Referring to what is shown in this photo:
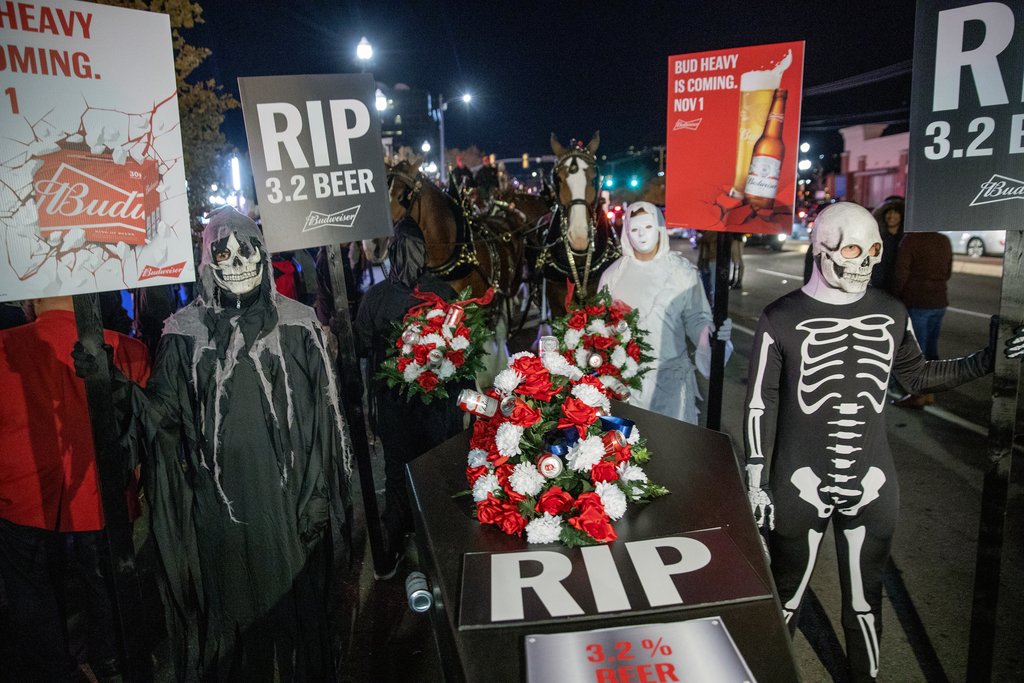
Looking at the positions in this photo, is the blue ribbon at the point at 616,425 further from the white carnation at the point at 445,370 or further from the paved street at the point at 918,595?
the paved street at the point at 918,595

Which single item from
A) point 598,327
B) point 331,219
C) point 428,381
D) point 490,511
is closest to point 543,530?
point 490,511

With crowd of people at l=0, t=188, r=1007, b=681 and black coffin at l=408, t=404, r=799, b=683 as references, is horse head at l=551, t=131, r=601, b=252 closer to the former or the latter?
crowd of people at l=0, t=188, r=1007, b=681

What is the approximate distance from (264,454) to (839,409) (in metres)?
2.78

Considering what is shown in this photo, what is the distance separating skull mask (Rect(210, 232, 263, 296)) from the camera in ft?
10.5

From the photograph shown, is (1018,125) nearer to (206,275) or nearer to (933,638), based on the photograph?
(933,638)

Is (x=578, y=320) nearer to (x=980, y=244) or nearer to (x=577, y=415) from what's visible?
(x=577, y=415)

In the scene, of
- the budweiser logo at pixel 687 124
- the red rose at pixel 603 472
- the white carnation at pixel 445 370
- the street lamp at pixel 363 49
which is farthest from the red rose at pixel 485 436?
the street lamp at pixel 363 49

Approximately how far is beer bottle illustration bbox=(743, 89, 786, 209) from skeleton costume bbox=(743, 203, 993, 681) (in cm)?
102

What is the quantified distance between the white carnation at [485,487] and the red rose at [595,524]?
0.32m

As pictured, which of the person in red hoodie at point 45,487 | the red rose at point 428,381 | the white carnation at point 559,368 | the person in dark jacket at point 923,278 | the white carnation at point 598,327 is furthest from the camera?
the person in dark jacket at point 923,278

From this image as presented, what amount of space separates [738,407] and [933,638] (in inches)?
174

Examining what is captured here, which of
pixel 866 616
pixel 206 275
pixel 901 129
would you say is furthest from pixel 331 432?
pixel 901 129

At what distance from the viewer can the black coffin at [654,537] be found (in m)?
1.78

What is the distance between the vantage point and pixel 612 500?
223cm
